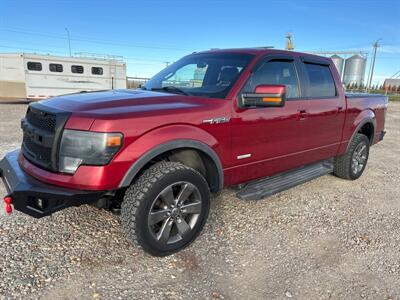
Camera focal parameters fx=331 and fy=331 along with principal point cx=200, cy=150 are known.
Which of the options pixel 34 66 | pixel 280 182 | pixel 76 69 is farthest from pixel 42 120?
pixel 76 69

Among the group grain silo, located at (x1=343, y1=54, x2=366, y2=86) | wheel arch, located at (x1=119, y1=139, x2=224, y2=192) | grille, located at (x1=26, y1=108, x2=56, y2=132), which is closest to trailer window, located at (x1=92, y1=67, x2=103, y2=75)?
grille, located at (x1=26, y1=108, x2=56, y2=132)

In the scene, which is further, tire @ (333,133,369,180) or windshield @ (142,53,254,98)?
tire @ (333,133,369,180)

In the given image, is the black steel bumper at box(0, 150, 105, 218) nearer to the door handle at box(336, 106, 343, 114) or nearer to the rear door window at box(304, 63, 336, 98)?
the rear door window at box(304, 63, 336, 98)

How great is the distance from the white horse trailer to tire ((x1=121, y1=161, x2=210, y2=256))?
15.7 meters

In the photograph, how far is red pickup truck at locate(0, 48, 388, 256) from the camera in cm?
257

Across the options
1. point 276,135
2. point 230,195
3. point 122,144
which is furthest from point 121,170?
point 230,195

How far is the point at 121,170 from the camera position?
2.63m

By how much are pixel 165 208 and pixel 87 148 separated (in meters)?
0.90

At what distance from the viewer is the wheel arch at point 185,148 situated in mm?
2688

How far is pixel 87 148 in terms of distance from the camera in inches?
100.0

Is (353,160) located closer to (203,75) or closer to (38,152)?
(203,75)

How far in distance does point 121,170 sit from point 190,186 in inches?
28.2

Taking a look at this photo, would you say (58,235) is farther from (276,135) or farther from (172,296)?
(276,135)

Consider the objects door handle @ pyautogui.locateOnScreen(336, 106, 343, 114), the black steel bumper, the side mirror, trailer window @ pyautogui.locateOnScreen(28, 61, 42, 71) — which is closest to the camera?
the black steel bumper
